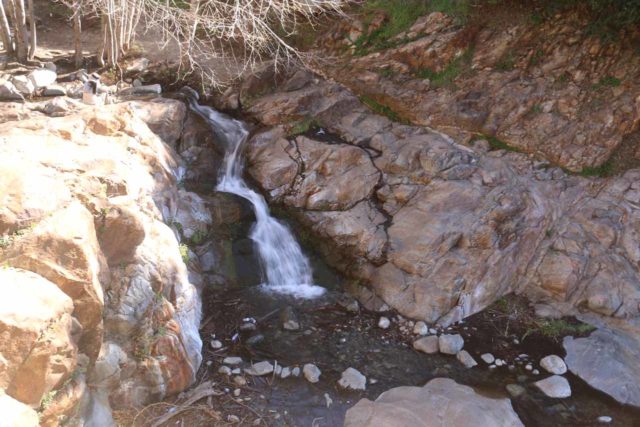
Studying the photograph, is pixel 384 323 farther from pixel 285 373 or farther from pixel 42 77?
pixel 42 77

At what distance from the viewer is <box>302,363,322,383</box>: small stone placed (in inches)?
222

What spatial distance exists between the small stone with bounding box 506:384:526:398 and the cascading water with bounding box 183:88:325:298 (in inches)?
117

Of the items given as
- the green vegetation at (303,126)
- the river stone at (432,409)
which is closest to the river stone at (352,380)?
the river stone at (432,409)

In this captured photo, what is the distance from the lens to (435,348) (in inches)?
252

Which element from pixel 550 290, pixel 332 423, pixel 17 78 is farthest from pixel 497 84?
pixel 17 78

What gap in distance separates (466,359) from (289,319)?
249 cm

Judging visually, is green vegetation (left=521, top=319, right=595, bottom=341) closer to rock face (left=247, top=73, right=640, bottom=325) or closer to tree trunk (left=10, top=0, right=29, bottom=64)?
rock face (left=247, top=73, right=640, bottom=325)

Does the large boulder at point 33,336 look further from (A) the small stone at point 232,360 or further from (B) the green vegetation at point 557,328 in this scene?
(B) the green vegetation at point 557,328

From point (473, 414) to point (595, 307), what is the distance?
3323 mm

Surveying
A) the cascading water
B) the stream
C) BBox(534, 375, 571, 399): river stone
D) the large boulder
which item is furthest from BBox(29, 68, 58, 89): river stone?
BBox(534, 375, 571, 399): river stone

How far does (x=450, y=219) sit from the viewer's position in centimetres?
746

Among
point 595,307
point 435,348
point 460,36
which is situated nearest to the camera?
point 435,348

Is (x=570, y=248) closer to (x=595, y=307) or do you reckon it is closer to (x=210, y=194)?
(x=595, y=307)

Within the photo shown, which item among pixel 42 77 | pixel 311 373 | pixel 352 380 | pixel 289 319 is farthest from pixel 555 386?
pixel 42 77
